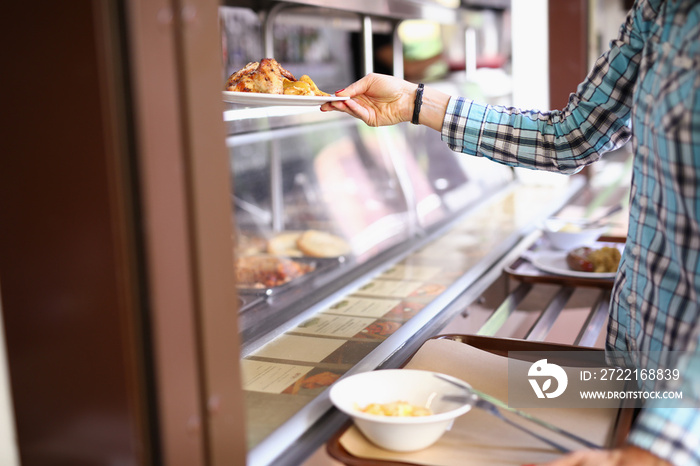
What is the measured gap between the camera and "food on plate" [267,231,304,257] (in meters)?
1.93

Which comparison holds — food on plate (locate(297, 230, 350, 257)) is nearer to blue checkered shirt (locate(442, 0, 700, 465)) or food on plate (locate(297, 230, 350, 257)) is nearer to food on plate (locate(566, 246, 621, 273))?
food on plate (locate(566, 246, 621, 273))

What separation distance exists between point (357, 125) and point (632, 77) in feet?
4.22

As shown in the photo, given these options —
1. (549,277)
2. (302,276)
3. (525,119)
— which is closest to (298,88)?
(525,119)

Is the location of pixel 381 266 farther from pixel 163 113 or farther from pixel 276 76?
pixel 163 113

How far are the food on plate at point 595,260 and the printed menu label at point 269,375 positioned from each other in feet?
3.04

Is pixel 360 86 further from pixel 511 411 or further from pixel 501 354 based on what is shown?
pixel 511 411

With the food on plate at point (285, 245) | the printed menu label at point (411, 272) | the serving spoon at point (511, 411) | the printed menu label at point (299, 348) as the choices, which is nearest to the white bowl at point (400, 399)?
the serving spoon at point (511, 411)

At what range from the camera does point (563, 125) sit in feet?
4.23

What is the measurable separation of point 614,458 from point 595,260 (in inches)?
43.1

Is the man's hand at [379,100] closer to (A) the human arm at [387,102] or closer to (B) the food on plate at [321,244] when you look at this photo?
(A) the human arm at [387,102]

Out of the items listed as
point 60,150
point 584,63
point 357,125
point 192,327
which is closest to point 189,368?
point 192,327

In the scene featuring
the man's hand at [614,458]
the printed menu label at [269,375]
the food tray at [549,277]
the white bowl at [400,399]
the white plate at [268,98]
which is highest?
the white plate at [268,98]

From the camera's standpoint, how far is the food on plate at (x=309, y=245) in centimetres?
191

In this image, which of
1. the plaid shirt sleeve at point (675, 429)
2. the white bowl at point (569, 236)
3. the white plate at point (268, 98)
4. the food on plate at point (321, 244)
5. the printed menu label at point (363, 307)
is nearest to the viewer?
the plaid shirt sleeve at point (675, 429)
